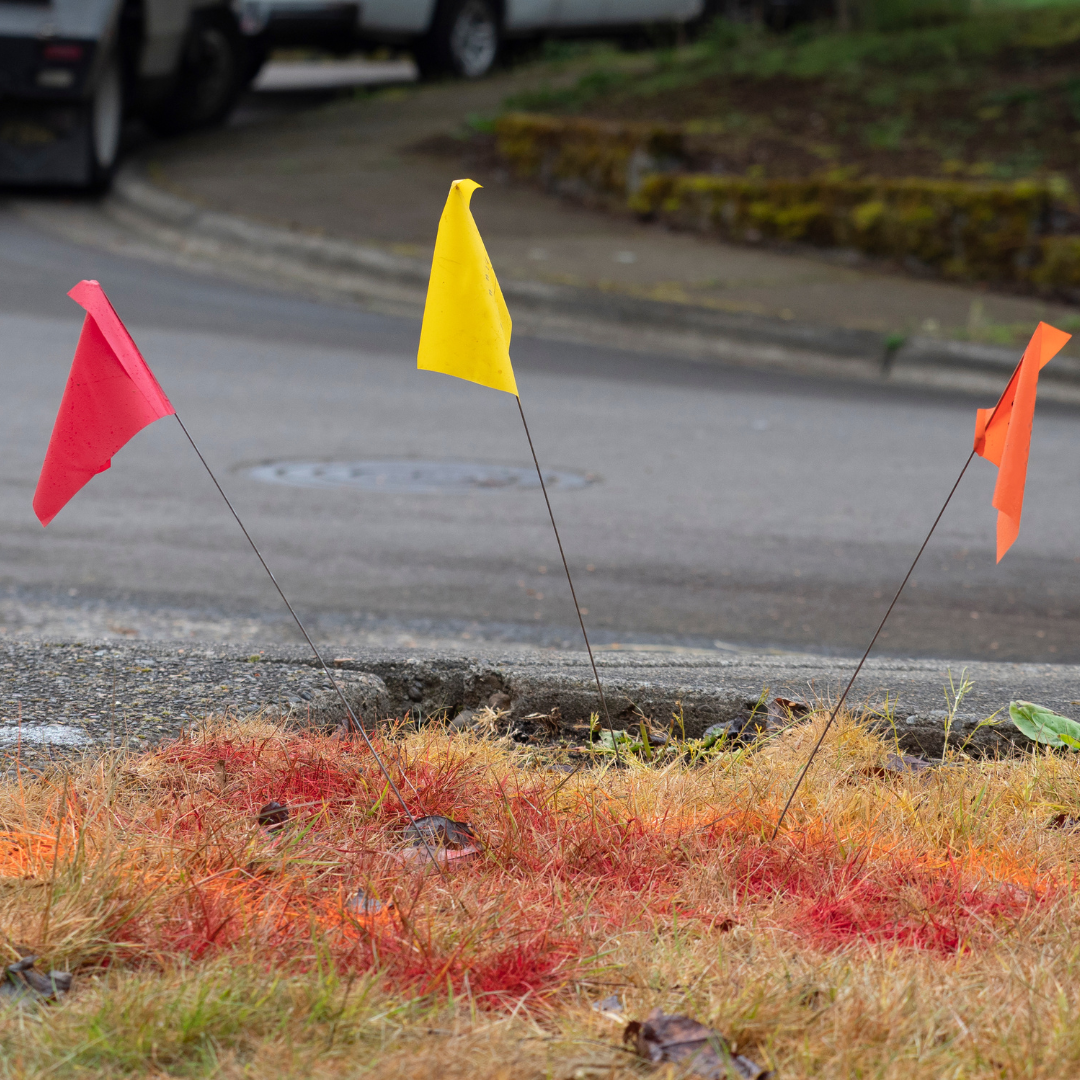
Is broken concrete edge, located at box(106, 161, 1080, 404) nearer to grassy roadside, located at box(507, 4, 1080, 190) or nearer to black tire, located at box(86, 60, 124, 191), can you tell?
black tire, located at box(86, 60, 124, 191)

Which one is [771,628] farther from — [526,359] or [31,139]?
[31,139]

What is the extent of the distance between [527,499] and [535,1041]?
4.05 metres

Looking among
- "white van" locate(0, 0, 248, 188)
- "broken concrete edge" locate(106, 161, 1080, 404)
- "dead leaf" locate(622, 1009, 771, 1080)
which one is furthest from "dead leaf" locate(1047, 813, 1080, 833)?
"white van" locate(0, 0, 248, 188)

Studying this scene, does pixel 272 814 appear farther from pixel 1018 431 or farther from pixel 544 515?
pixel 544 515

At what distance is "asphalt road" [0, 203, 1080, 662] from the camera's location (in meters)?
4.48

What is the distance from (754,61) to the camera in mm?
16109

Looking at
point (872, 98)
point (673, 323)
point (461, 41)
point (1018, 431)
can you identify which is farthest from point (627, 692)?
point (461, 41)

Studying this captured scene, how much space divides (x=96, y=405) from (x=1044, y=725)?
199 centimetres

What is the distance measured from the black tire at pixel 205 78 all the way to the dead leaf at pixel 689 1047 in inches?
540

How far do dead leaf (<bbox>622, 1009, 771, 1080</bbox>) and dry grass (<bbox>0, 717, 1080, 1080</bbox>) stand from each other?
29 millimetres

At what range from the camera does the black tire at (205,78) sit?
14430 millimetres

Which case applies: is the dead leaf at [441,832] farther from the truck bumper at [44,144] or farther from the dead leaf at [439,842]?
the truck bumper at [44,144]

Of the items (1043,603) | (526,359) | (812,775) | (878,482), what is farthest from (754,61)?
(812,775)

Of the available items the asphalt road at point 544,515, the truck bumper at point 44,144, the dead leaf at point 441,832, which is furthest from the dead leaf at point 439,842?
the truck bumper at point 44,144
